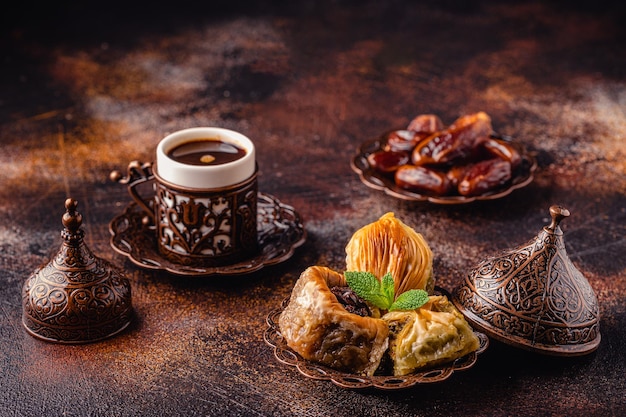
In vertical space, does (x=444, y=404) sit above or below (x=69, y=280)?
below

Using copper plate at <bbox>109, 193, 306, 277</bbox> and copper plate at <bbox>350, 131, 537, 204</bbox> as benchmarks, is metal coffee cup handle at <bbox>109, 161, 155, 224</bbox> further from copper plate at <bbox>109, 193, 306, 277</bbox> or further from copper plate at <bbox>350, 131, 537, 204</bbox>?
copper plate at <bbox>350, 131, 537, 204</bbox>

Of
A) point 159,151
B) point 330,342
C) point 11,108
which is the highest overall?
point 159,151

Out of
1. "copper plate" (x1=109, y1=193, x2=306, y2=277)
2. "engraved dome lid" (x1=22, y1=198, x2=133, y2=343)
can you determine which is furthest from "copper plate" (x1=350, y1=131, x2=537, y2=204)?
"engraved dome lid" (x1=22, y1=198, x2=133, y2=343)

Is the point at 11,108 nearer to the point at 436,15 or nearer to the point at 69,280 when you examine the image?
the point at 69,280

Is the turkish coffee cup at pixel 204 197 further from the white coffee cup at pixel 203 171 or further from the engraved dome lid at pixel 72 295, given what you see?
the engraved dome lid at pixel 72 295

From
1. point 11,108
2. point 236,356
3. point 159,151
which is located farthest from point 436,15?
point 236,356

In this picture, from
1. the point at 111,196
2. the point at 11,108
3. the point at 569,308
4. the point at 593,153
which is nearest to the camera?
the point at 569,308

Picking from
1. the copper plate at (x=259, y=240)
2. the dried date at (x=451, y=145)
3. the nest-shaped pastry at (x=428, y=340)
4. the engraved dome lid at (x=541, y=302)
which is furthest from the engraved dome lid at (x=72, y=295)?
the dried date at (x=451, y=145)
